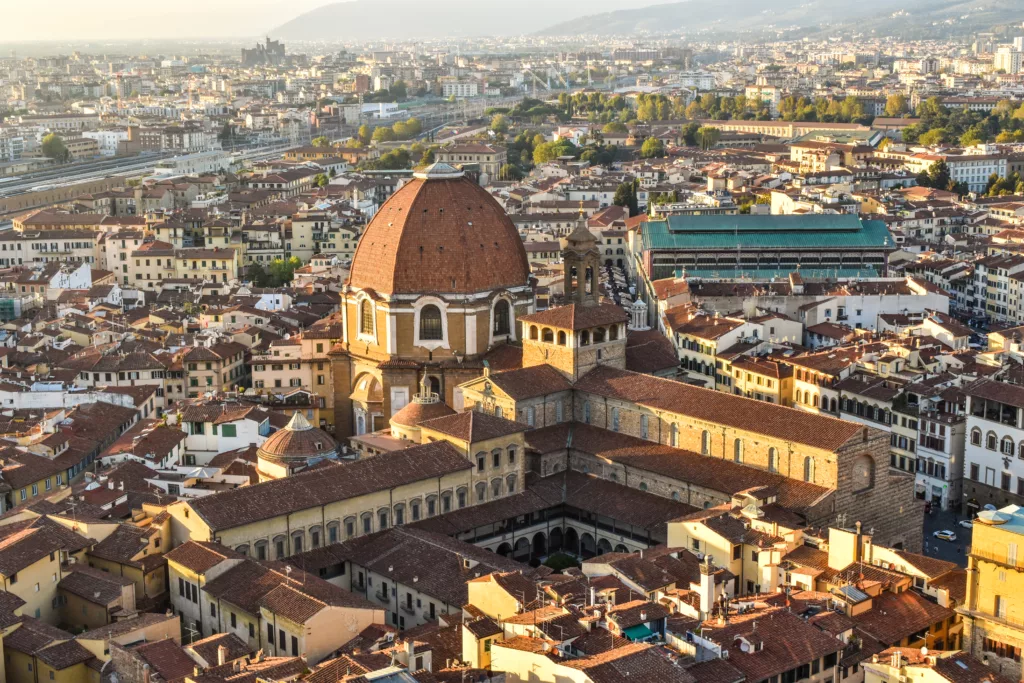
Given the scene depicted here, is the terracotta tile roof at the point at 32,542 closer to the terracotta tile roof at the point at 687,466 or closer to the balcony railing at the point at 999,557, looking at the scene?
the terracotta tile roof at the point at 687,466

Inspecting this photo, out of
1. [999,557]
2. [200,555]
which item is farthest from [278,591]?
[999,557]

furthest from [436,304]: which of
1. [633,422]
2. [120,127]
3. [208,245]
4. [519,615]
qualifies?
[120,127]

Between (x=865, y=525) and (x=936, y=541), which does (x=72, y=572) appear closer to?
(x=865, y=525)

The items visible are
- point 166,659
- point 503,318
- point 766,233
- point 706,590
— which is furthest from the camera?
point 766,233

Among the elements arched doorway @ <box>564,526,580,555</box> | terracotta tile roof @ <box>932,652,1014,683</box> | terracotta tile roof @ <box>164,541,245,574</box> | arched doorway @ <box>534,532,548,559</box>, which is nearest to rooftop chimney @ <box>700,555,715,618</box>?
terracotta tile roof @ <box>932,652,1014,683</box>

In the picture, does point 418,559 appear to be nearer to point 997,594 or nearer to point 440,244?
point 997,594

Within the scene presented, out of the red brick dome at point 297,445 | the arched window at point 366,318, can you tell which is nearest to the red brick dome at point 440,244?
the arched window at point 366,318

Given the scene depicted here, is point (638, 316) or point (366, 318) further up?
point (366, 318)
